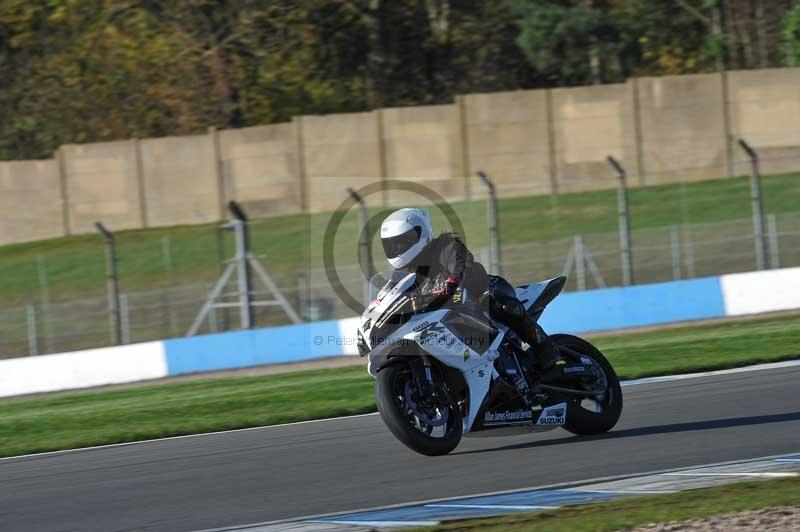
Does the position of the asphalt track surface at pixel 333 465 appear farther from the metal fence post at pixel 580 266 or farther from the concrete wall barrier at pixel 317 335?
the metal fence post at pixel 580 266

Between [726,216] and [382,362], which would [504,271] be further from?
[382,362]

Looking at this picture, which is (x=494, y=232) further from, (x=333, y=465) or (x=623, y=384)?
(x=333, y=465)

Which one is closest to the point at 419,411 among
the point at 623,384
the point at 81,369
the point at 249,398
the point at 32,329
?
the point at 623,384

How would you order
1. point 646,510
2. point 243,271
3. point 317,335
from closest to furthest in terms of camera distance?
1. point 646,510
2. point 317,335
3. point 243,271

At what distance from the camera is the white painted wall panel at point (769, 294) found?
1866 centimetres

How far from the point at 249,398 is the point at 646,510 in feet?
24.7

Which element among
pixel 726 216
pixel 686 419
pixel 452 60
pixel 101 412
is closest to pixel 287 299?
pixel 101 412

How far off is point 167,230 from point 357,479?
2466 cm

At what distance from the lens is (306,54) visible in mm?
40844

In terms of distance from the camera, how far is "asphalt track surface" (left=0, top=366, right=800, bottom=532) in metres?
7.34

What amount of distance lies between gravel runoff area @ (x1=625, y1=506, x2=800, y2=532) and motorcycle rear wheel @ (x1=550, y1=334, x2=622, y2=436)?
270 cm

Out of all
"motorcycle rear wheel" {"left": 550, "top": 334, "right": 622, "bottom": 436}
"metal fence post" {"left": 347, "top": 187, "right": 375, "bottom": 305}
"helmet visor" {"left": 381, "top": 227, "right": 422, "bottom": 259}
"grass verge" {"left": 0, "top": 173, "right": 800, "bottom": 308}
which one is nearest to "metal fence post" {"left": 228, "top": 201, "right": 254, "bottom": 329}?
"metal fence post" {"left": 347, "top": 187, "right": 375, "bottom": 305}

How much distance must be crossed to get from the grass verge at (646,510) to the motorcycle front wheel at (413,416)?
151cm

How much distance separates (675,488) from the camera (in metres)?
6.84
